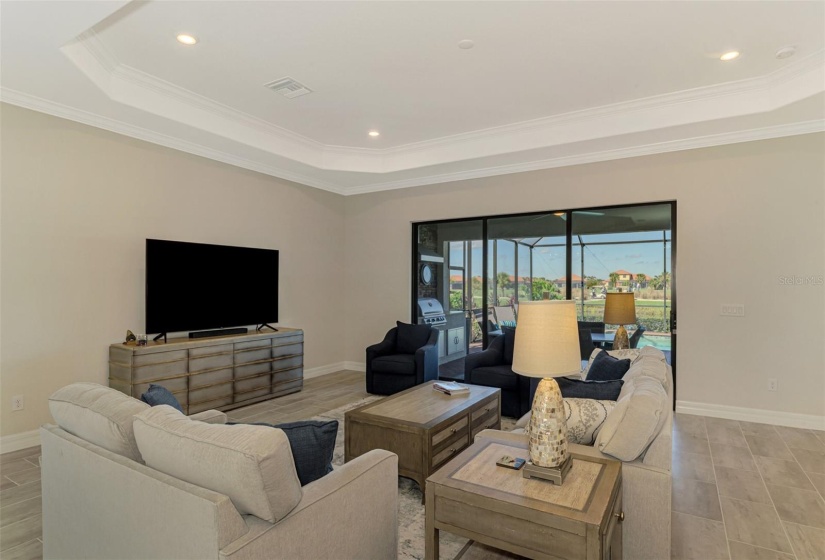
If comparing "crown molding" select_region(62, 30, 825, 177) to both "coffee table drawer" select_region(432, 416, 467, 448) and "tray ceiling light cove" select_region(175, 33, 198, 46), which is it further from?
"coffee table drawer" select_region(432, 416, 467, 448)

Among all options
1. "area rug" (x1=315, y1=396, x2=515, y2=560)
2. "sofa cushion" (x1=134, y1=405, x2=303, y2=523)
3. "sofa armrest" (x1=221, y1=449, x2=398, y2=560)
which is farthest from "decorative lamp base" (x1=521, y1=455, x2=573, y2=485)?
"sofa cushion" (x1=134, y1=405, x2=303, y2=523)

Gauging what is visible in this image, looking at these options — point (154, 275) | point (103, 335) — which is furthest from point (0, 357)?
point (154, 275)

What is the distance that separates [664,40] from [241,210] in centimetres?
479

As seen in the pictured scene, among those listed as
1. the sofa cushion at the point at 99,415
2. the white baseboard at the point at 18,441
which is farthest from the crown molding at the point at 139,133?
the sofa cushion at the point at 99,415

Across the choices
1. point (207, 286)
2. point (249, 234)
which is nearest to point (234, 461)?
point (207, 286)

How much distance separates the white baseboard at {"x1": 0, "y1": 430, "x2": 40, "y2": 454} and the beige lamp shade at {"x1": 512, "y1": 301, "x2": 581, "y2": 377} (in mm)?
4343

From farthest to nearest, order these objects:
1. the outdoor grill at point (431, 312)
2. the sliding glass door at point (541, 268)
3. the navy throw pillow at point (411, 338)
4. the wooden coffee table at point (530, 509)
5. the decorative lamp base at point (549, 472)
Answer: the outdoor grill at point (431, 312) < the navy throw pillow at point (411, 338) < the sliding glass door at point (541, 268) < the decorative lamp base at point (549, 472) < the wooden coffee table at point (530, 509)

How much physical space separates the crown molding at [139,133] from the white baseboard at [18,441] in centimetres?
281

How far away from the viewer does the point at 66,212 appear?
13.4 feet

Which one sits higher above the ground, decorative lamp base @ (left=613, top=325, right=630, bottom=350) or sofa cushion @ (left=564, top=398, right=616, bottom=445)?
decorative lamp base @ (left=613, top=325, right=630, bottom=350)

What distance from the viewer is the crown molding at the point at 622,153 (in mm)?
4457

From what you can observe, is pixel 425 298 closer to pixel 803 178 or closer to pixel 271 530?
pixel 803 178

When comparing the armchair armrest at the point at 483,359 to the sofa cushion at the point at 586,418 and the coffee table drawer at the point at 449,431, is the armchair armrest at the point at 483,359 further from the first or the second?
the sofa cushion at the point at 586,418

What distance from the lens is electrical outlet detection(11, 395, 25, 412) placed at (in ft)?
12.4
